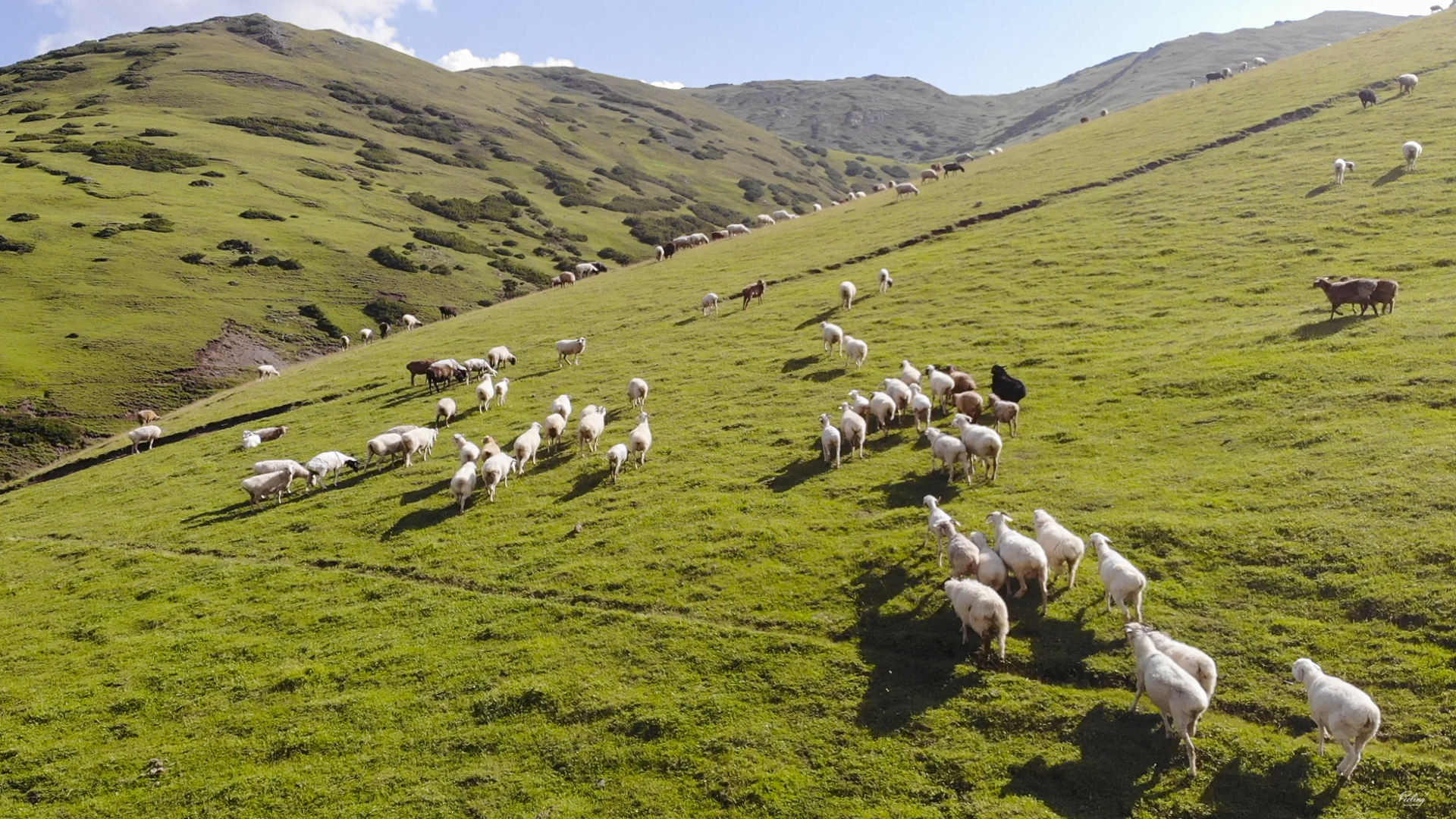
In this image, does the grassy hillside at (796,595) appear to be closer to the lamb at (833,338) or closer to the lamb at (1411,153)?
the lamb at (833,338)

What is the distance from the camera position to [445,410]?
92.0ft

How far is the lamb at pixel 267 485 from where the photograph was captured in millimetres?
22938

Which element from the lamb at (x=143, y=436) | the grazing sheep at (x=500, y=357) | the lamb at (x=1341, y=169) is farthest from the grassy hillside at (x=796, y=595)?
the lamb at (x=1341, y=169)

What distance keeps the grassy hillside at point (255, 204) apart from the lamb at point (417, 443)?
27.4 metres

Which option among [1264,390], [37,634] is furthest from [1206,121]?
[37,634]

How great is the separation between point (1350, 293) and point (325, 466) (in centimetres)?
3338

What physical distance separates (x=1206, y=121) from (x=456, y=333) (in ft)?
187

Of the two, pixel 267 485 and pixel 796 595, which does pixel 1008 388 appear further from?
pixel 267 485

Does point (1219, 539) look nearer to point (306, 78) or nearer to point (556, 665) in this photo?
point (556, 665)

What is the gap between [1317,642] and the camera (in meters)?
10.8

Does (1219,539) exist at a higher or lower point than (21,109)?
lower

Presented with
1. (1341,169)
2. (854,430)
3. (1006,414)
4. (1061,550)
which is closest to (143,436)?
(854,430)

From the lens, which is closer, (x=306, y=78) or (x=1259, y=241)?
(x=1259, y=241)

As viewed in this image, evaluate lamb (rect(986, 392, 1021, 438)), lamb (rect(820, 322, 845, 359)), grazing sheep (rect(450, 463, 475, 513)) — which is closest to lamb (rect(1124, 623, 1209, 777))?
lamb (rect(986, 392, 1021, 438))
